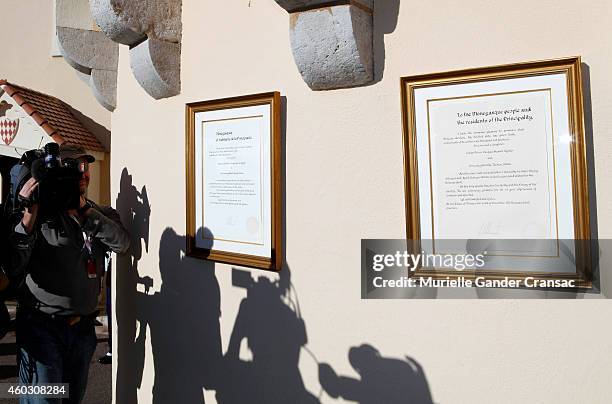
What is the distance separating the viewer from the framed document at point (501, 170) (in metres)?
1.50

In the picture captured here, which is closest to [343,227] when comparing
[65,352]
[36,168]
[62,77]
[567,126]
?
[567,126]

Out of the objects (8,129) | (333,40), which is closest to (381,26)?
(333,40)

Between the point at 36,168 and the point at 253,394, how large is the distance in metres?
1.41

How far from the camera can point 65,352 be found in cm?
235

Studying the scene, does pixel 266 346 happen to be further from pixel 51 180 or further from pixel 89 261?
pixel 51 180

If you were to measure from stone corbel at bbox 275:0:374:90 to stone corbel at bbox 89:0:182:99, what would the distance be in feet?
2.70

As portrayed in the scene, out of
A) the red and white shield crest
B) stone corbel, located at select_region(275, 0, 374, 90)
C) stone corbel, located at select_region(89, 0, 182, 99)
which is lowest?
stone corbel, located at select_region(275, 0, 374, 90)

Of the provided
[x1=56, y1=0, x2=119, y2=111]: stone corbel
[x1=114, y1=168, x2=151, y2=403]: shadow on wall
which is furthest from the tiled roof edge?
[x1=114, y1=168, x2=151, y2=403]: shadow on wall

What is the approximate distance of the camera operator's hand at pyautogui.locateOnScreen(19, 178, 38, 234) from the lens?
213 centimetres

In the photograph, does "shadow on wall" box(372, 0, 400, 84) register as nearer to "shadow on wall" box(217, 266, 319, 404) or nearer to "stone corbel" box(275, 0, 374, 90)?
"stone corbel" box(275, 0, 374, 90)

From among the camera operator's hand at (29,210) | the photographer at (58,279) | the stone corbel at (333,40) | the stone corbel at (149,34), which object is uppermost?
the stone corbel at (149,34)

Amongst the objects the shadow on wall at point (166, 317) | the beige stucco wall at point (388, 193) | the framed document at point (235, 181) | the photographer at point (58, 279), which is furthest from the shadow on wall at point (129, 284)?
the framed document at point (235, 181)

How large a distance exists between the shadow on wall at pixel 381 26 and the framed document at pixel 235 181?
1.46 feet

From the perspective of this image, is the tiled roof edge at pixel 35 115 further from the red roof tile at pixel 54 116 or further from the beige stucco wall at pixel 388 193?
the beige stucco wall at pixel 388 193
